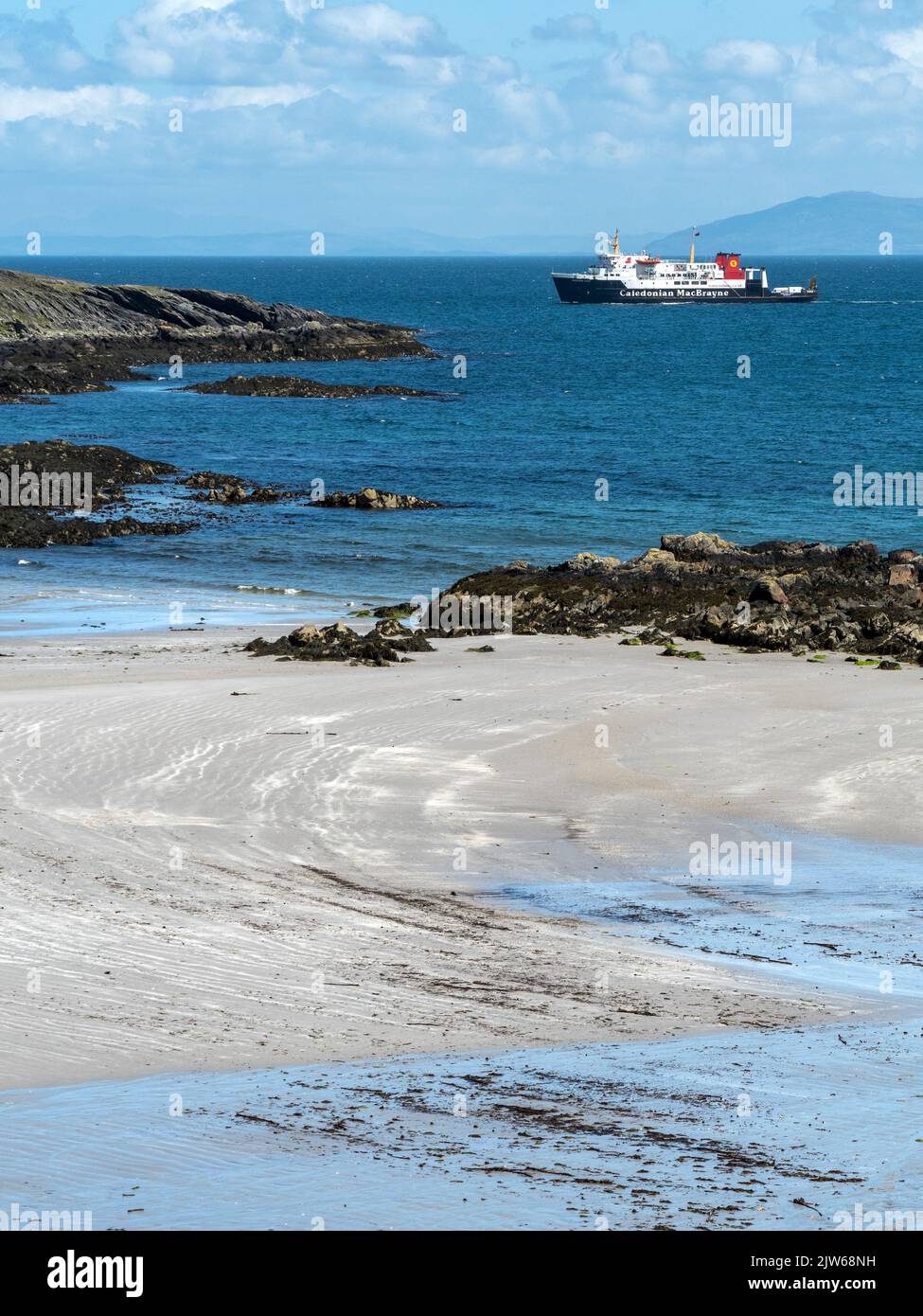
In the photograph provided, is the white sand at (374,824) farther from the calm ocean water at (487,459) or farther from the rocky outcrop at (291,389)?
the rocky outcrop at (291,389)

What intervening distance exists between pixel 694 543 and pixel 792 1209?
2517 centimetres

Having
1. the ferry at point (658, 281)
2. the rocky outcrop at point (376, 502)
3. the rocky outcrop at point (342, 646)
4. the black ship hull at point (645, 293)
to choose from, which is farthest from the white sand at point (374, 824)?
the black ship hull at point (645, 293)

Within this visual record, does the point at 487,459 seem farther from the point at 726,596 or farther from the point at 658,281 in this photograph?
the point at 658,281

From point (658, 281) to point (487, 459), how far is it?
101m

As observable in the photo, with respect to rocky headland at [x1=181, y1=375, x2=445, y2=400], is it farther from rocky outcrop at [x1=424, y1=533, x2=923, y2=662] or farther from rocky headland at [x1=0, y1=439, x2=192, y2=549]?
rocky outcrop at [x1=424, y1=533, x2=923, y2=662]

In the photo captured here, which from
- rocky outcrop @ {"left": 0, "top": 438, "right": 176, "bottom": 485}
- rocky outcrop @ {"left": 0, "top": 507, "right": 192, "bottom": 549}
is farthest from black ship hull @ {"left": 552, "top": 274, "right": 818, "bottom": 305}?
rocky outcrop @ {"left": 0, "top": 507, "right": 192, "bottom": 549}

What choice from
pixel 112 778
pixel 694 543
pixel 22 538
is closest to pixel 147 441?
pixel 22 538

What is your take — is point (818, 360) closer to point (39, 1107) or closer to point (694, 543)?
point (694, 543)

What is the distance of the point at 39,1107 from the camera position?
27.0 feet

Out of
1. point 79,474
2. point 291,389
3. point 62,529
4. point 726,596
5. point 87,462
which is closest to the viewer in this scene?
point 726,596

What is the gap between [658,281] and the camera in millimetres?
146875

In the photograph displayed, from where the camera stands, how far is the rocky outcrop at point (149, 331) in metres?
82.7

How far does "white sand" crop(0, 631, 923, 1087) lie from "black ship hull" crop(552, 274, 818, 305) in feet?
418

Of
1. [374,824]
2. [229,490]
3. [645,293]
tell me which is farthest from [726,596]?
[645,293]
